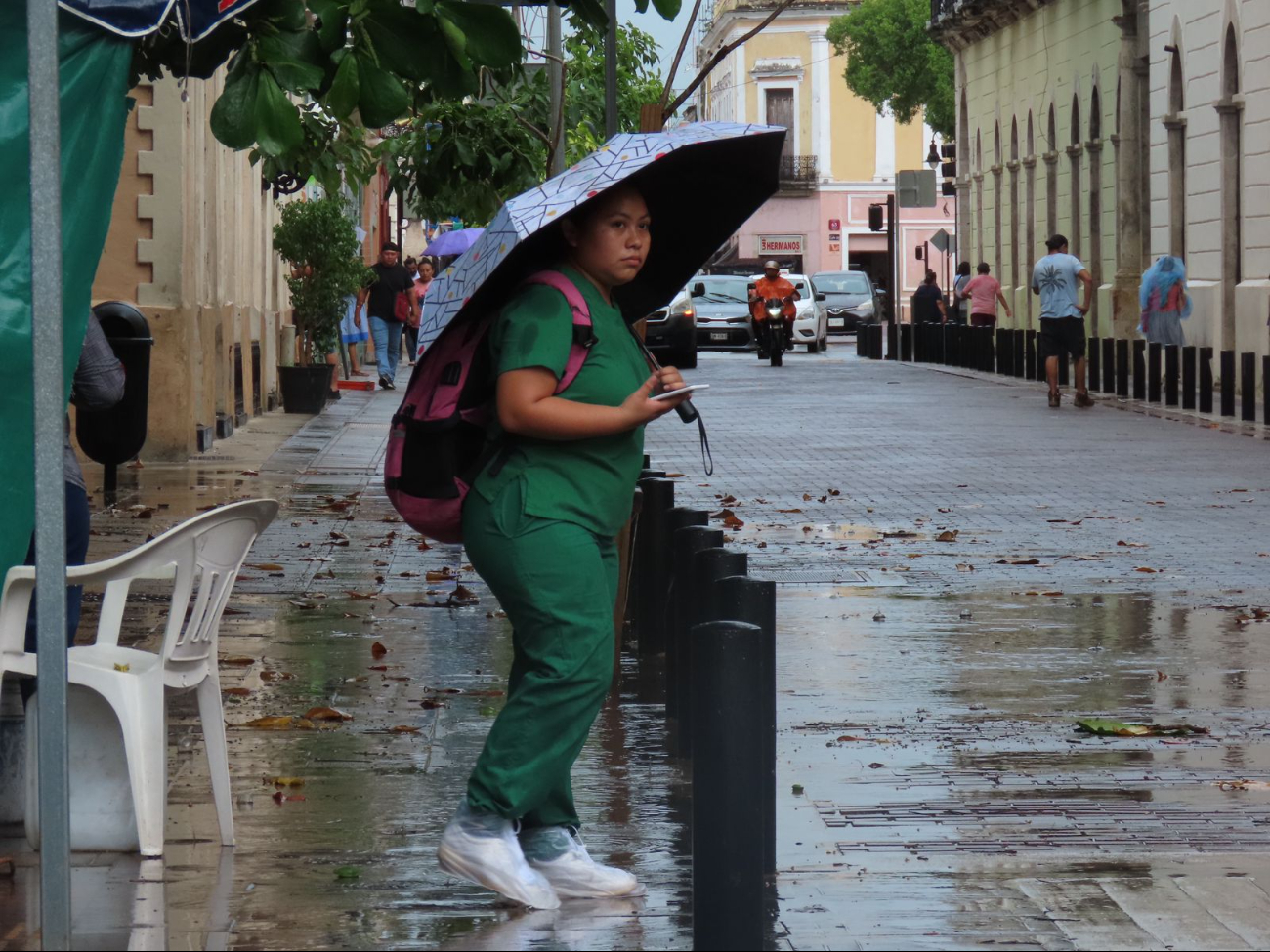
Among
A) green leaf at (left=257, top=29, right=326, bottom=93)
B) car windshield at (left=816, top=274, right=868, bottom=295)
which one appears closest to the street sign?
car windshield at (left=816, top=274, right=868, bottom=295)

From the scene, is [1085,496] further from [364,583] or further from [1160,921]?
[1160,921]

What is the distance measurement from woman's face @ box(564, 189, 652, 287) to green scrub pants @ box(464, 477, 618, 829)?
0.55 meters

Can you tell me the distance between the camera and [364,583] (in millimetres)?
11359

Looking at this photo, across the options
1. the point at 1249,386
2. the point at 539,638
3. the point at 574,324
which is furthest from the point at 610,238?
the point at 1249,386

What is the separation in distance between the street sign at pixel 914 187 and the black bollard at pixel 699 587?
1517 inches

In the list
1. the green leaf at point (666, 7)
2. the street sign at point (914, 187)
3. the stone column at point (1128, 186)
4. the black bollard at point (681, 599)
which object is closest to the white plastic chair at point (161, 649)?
the black bollard at point (681, 599)

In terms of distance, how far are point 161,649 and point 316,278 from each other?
69.1 ft

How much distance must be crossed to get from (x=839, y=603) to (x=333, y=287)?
53.6 ft

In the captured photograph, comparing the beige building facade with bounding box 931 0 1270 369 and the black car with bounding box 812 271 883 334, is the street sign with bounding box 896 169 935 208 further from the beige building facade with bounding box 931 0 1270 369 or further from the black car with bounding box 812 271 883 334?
the black car with bounding box 812 271 883 334

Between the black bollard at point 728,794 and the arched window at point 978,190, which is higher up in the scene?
the arched window at point 978,190

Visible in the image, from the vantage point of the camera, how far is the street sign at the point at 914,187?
45.8m

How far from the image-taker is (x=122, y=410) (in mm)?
11688

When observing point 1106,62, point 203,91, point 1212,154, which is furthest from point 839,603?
point 1106,62

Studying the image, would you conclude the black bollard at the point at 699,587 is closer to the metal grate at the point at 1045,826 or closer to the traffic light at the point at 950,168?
the metal grate at the point at 1045,826
